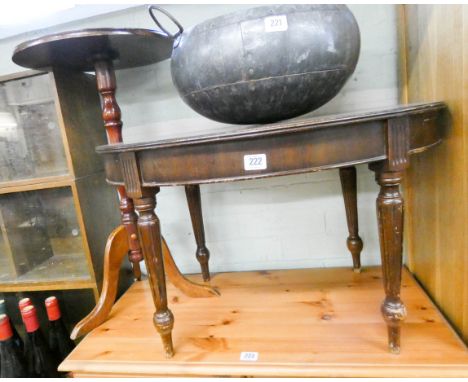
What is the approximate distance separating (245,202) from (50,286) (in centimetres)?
70

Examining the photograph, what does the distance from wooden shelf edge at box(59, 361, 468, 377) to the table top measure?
419mm

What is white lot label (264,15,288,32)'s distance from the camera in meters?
0.59

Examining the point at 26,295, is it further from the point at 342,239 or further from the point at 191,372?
the point at 342,239

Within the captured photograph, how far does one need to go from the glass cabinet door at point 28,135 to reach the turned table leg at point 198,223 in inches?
16.1

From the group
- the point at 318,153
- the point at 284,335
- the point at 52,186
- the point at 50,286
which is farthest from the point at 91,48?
the point at 284,335

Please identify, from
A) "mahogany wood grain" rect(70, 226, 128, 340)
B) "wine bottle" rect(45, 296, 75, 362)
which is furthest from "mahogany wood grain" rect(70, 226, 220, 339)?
"wine bottle" rect(45, 296, 75, 362)

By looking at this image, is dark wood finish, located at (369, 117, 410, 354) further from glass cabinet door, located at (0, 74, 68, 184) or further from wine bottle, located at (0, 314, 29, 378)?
wine bottle, located at (0, 314, 29, 378)

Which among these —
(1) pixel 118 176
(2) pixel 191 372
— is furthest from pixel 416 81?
(2) pixel 191 372

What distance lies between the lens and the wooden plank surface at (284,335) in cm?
67

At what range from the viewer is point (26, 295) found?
1.23 meters

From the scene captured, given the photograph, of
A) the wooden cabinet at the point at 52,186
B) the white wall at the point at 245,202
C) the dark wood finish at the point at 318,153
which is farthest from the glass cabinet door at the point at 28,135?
the dark wood finish at the point at 318,153

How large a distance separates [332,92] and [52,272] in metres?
1.05

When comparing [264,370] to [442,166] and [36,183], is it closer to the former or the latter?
[442,166]

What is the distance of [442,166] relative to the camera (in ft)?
2.47
